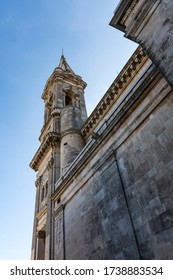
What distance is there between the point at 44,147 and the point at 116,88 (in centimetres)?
805

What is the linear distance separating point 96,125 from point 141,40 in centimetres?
1115

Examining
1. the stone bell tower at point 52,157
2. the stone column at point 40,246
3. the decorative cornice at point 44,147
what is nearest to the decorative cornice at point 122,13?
the stone bell tower at point 52,157

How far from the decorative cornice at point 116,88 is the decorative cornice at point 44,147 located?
7.72 feet

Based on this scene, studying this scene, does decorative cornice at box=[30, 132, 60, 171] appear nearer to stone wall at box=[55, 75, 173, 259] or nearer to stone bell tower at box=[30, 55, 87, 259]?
stone bell tower at box=[30, 55, 87, 259]

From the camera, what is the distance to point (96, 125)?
17938 millimetres

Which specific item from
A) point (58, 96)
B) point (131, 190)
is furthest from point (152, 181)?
point (58, 96)

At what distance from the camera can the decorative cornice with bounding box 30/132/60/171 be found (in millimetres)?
18906

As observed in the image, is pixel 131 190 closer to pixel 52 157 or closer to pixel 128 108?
pixel 128 108

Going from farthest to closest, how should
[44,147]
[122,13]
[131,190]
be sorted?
[44,147] → [122,13] → [131,190]

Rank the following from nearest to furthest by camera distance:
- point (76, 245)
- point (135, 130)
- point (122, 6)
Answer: point (122, 6)
point (135, 130)
point (76, 245)

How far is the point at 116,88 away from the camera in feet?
54.1

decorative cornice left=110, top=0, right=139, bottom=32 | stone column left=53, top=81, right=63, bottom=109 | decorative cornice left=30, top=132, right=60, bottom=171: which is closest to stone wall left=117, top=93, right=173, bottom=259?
decorative cornice left=110, top=0, right=139, bottom=32

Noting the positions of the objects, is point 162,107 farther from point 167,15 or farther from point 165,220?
point 165,220
